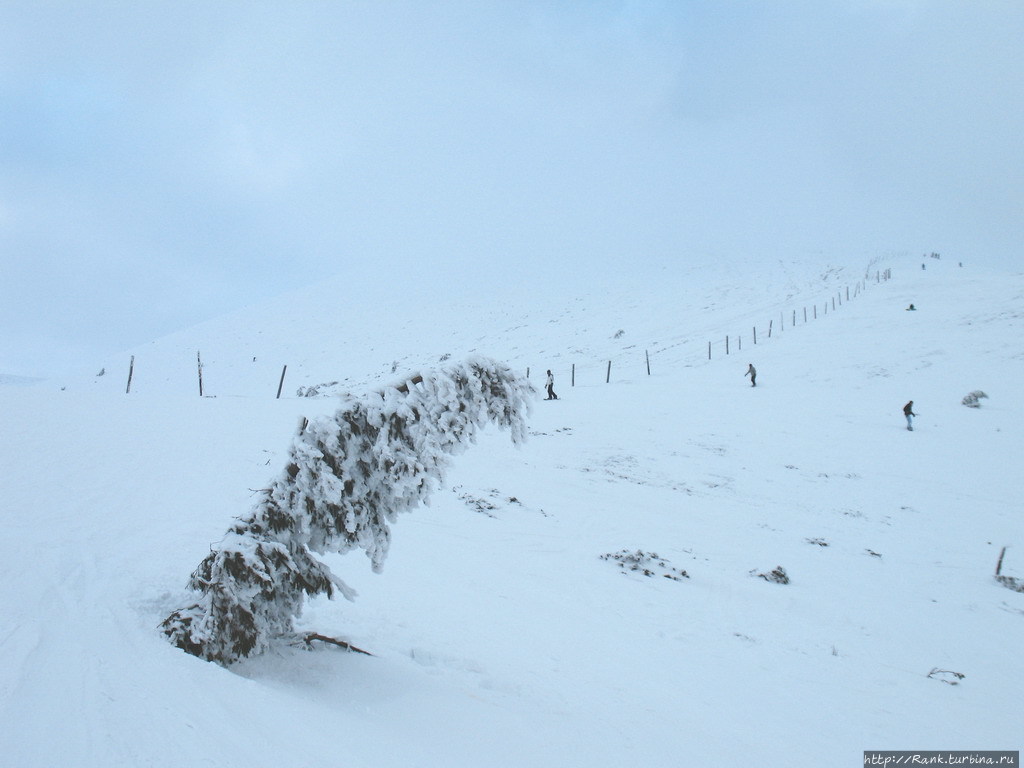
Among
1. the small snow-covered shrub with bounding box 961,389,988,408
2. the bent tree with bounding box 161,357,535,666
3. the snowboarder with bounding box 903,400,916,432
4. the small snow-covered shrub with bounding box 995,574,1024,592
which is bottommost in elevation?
the small snow-covered shrub with bounding box 995,574,1024,592

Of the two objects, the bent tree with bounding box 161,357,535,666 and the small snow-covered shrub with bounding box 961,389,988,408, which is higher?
the small snow-covered shrub with bounding box 961,389,988,408

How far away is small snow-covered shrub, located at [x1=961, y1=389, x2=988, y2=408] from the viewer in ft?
70.9

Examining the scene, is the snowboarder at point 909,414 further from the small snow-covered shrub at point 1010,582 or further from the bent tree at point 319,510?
the bent tree at point 319,510

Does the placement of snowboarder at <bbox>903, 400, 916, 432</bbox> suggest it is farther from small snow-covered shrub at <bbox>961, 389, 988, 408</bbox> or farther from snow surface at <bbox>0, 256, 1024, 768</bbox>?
small snow-covered shrub at <bbox>961, 389, 988, 408</bbox>

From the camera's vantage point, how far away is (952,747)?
18.4ft

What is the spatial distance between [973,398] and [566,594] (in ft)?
74.6

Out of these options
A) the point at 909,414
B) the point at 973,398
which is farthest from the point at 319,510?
the point at 973,398

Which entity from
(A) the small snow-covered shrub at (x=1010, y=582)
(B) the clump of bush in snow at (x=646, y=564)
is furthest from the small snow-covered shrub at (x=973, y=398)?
(B) the clump of bush in snow at (x=646, y=564)

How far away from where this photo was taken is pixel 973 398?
2191 centimetres

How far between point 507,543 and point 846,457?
1267 cm

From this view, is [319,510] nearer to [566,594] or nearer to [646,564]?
[566,594]

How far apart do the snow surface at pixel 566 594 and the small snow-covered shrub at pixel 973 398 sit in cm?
48

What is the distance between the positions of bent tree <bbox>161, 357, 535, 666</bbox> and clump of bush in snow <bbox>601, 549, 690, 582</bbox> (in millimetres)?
5146

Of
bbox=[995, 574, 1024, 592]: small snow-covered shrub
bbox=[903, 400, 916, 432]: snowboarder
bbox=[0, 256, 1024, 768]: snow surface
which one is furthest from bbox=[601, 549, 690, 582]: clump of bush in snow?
bbox=[903, 400, 916, 432]: snowboarder
